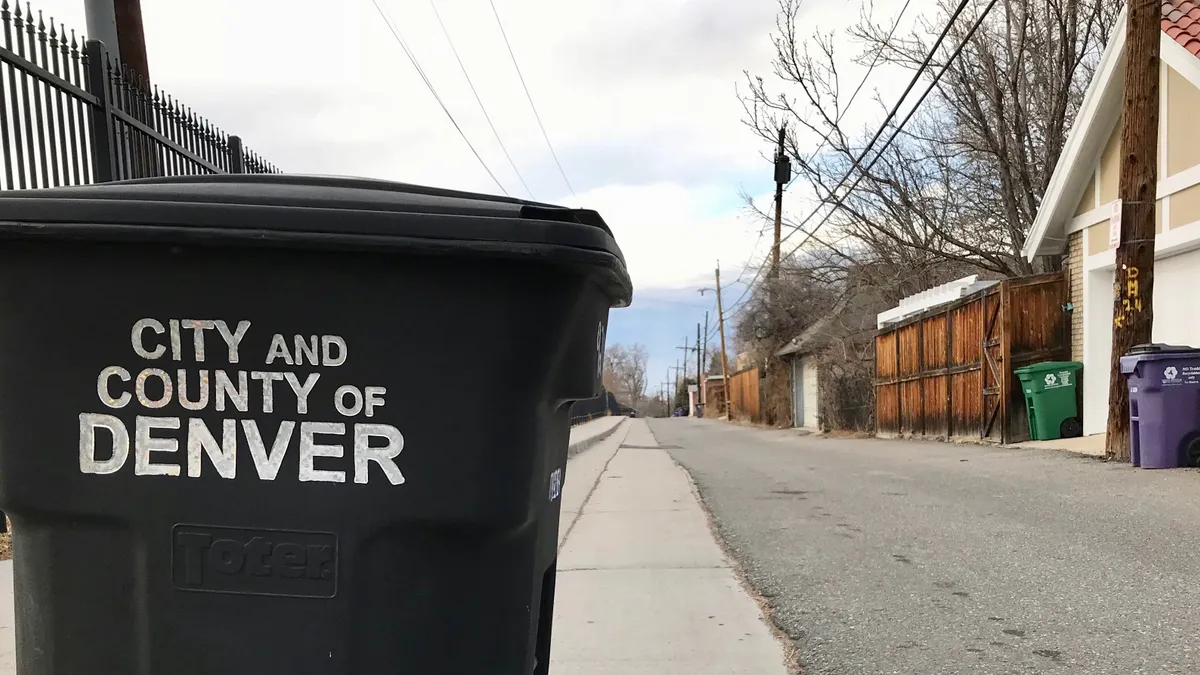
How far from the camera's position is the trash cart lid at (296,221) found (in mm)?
1390

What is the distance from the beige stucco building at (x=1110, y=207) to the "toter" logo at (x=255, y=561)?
37.5 feet

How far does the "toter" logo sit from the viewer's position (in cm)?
142

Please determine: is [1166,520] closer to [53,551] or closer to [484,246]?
[484,246]

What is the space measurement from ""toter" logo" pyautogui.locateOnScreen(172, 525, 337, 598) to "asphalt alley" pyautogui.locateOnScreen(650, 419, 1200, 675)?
2219 millimetres

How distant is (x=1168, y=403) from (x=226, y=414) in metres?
9.11

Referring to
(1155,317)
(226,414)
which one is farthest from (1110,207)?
(226,414)

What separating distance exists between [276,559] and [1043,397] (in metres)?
13.0

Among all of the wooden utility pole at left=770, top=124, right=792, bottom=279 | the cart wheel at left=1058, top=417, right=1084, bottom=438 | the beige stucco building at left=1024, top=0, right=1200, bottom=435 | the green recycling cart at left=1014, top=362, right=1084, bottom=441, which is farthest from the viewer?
the wooden utility pole at left=770, top=124, right=792, bottom=279

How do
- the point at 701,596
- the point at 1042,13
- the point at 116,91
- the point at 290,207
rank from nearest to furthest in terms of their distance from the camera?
the point at 290,207, the point at 701,596, the point at 116,91, the point at 1042,13

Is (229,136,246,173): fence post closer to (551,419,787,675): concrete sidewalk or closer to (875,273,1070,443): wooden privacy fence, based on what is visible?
(551,419,787,675): concrete sidewalk

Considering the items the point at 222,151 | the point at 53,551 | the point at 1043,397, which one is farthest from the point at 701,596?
the point at 1043,397

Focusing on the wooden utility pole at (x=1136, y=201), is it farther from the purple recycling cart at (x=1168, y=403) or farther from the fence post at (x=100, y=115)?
the fence post at (x=100, y=115)

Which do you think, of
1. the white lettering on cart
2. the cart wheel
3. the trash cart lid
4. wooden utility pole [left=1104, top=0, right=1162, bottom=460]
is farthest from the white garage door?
the white lettering on cart

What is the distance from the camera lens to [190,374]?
4.66 feet
